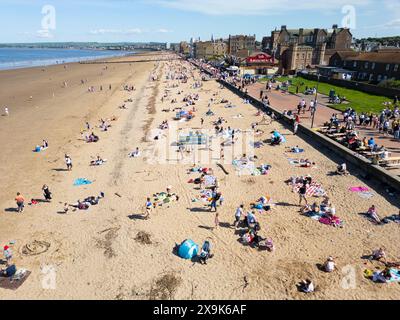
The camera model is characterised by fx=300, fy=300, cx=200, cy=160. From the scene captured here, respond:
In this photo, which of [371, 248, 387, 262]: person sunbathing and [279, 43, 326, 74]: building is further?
[279, 43, 326, 74]: building

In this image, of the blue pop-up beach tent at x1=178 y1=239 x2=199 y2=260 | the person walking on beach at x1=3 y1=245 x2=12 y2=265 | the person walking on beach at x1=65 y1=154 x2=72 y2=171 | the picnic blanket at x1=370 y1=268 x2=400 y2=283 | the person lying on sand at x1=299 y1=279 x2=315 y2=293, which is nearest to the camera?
the person lying on sand at x1=299 y1=279 x2=315 y2=293

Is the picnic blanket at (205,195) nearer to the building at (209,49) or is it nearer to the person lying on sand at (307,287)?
the person lying on sand at (307,287)

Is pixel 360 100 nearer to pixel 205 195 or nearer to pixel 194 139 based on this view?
pixel 194 139

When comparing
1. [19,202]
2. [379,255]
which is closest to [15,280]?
[19,202]

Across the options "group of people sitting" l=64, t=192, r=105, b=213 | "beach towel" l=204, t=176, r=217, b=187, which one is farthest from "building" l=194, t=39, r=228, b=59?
"group of people sitting" l=64, t=192, r=105, b=213

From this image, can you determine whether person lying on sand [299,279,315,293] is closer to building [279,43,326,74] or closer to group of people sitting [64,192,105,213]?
group of people sitting [64,192,105,213]

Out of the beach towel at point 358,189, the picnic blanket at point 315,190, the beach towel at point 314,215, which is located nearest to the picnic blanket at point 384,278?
the beach towel at point 314,215
